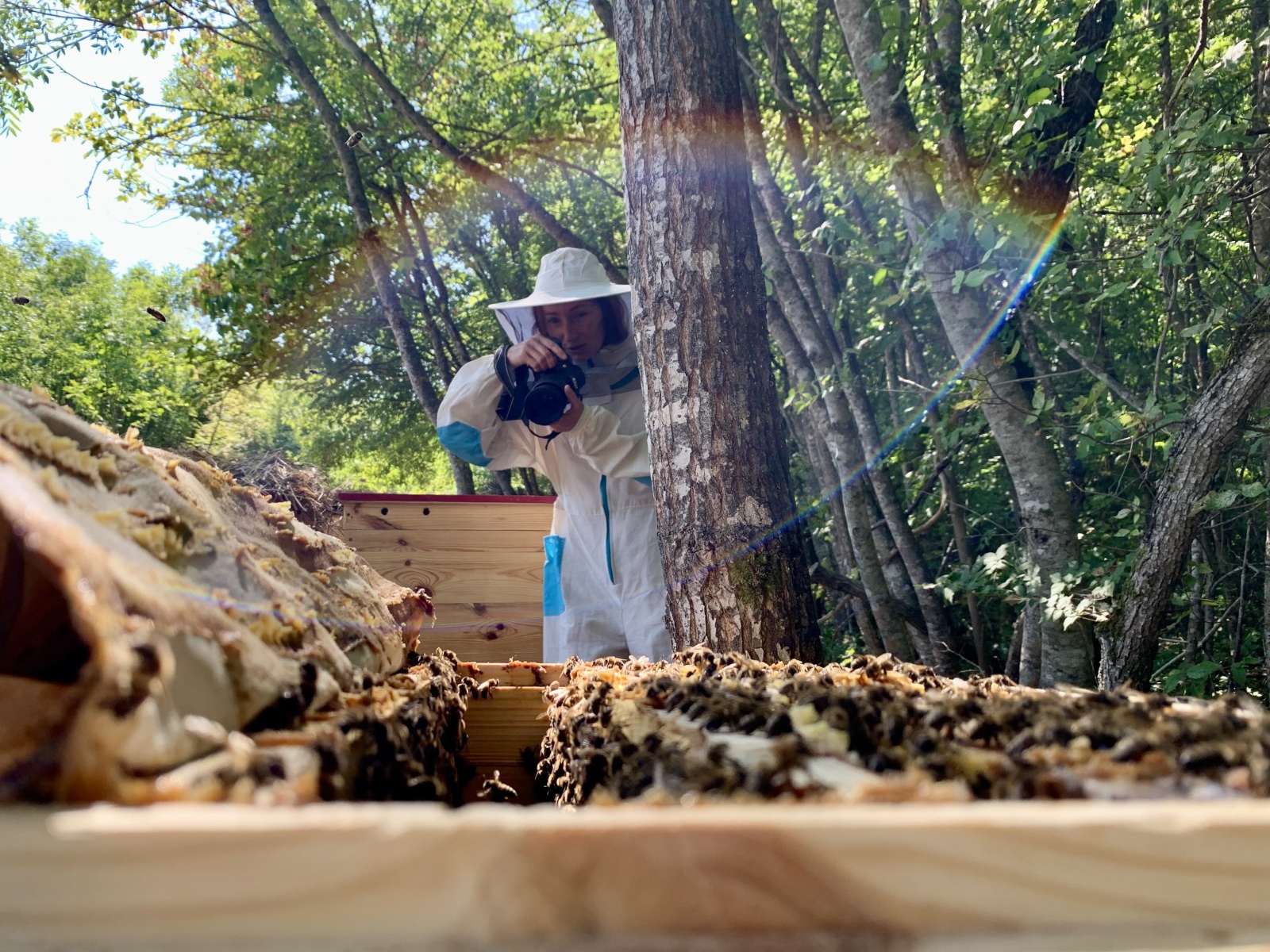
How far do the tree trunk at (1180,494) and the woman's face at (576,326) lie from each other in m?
2.27

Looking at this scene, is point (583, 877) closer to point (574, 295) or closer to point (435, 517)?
point (574, 295)

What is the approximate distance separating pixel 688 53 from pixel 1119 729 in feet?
7.59

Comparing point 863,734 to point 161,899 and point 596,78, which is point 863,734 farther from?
point 596,78

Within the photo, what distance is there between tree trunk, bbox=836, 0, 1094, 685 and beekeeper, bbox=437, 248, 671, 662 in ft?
4.13

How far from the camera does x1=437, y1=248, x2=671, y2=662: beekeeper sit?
3301 millimetres

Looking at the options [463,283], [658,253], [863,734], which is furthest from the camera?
[463,283]

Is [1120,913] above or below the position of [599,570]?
below

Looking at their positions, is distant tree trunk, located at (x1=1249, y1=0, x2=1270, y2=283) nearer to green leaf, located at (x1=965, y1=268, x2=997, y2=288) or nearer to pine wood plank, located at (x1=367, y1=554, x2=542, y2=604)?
green leaf, located at (x1=965, y1=268, x2=997, y2=288)

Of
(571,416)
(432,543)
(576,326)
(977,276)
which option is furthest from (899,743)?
(432,543)

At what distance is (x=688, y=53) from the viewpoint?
7.81ft

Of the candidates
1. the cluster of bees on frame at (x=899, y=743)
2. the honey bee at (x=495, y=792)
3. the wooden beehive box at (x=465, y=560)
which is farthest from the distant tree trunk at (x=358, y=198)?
the cluster of bees on frame at (x=899, y=743)

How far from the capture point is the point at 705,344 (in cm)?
225

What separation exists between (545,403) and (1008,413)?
A: 1.81 metres

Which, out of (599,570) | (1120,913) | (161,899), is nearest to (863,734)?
(1120,913)
